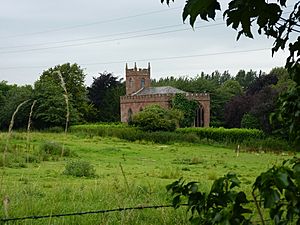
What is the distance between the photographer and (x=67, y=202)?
8.16m

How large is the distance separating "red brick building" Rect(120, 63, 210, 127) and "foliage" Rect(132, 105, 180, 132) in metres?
9.64

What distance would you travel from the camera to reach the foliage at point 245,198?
66.2 inches

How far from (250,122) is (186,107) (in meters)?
11.5

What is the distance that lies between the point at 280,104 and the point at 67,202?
633 cm

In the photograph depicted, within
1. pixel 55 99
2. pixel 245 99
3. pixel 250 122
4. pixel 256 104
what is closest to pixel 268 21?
pixel 55 99

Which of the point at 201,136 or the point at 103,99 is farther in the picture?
the point at 103,99

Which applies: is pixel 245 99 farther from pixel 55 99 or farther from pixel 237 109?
pixel 55 99

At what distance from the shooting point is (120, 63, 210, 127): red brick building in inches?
2484

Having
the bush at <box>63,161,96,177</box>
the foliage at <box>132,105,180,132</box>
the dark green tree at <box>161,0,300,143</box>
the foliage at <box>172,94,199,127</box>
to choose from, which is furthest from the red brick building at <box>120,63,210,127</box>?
the dark green tree at <box>161,0,300,143</box>

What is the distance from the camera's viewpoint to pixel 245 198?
1878 millimetres

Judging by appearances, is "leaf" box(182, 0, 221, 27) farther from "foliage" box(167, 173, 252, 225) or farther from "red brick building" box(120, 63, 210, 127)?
"red brick building" box(120, 63, 210, 127)

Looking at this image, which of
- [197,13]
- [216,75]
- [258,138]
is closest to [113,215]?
[197,13]

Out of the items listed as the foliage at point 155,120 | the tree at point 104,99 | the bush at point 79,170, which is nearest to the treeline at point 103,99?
the tree at point 104,99

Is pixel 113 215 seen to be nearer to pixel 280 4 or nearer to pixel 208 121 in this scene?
pixel 280 4
